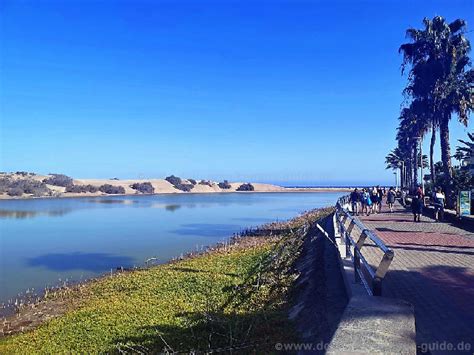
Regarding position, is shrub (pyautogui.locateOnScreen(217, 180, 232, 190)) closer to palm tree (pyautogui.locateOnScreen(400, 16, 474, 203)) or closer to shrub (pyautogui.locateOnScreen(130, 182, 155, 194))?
shrub (pyautogui.locateOnScreen(130, 182, 155, 194))

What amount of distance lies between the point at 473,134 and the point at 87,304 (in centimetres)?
3938

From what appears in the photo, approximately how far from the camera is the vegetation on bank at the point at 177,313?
829 cm

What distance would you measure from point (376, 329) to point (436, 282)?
4.69 meters

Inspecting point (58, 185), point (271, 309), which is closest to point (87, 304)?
point (271, 309)

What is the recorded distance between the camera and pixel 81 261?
74.9ft

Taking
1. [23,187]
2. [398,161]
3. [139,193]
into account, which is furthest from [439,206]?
[139,193]

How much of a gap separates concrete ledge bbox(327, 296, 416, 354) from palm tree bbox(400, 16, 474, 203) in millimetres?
26464

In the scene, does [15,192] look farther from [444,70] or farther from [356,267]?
[356,267]

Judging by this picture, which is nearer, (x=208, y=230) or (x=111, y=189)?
(x=208, y=230)

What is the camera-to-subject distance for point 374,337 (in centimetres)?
402

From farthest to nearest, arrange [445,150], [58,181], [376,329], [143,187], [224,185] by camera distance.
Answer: [224,185], [143,187], [58,181], [445,150], [376,329]

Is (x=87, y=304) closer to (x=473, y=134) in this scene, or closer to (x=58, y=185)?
(x=473, y=134)

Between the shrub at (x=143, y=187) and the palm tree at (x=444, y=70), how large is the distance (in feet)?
337

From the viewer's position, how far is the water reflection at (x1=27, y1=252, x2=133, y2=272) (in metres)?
21.1
